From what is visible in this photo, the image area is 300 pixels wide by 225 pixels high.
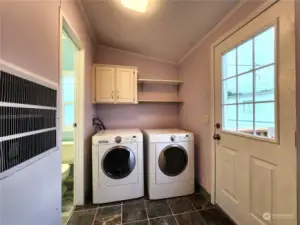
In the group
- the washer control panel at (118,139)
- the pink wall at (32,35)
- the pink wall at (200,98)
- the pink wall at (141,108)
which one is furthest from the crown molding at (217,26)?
the washer control panel at (118,139)

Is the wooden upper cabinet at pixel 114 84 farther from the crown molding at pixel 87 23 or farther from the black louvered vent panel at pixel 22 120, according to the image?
the black louvered vent panel at pixel 22 120

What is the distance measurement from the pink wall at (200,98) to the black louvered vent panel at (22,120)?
175 cm

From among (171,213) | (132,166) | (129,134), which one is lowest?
(171,213)

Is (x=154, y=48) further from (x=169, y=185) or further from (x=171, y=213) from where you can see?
(x=171, y=213)

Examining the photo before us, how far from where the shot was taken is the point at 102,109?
2766 mm

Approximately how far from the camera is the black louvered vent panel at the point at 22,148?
24.1 inches

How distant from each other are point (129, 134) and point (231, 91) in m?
1.34

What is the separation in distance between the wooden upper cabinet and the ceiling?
485mm

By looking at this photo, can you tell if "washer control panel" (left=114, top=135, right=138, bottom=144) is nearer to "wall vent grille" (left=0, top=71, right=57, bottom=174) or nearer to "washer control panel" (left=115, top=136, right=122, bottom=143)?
"washer control panel" (left=115, top=136, right=122, bottom=143)

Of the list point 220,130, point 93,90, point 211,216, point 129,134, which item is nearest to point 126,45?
point 93,90

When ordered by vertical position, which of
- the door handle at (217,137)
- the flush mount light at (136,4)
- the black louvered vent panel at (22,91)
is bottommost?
the door handle at (217,137)


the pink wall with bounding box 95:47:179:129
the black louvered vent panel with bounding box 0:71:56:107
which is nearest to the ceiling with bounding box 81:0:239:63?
the pink wall with bounding box 95:47:179:129

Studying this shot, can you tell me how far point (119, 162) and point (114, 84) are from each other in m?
1.21

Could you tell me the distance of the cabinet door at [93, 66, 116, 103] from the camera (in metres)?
2.39
